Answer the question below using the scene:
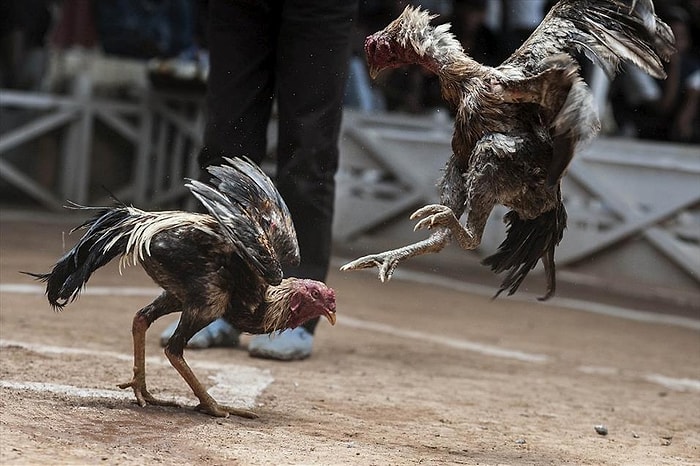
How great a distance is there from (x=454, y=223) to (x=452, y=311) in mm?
4505

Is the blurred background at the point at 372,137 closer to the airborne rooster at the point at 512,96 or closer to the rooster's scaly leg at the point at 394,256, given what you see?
the airborne rooster at the point at 512,96

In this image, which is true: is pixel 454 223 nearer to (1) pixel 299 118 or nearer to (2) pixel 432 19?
(2) pixel 432 19

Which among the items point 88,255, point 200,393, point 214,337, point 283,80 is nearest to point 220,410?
point 200,393

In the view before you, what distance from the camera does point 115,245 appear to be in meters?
3.85

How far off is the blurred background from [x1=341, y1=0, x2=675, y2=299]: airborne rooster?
5.91 metres

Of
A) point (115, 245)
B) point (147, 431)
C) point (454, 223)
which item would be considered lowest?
point (147, 431)

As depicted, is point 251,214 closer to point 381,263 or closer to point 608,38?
point 381,263

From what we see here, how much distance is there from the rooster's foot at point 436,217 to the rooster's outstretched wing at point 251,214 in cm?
56

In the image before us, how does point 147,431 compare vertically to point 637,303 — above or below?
above

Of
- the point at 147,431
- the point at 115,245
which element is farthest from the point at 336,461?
the point at 115,245

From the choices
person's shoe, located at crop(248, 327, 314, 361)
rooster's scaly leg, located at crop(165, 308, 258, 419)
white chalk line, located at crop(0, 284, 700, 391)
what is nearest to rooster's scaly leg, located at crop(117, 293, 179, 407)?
rooster's scaly leg, located at crop(165, 308, 258, 419)

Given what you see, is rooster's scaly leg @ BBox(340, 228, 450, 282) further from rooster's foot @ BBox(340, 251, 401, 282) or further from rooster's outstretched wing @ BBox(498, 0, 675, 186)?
rooster's outstretched wing @ BBox(498, 0, 675, 186)

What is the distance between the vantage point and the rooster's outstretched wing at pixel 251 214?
3.82 m

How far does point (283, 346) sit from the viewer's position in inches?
213
